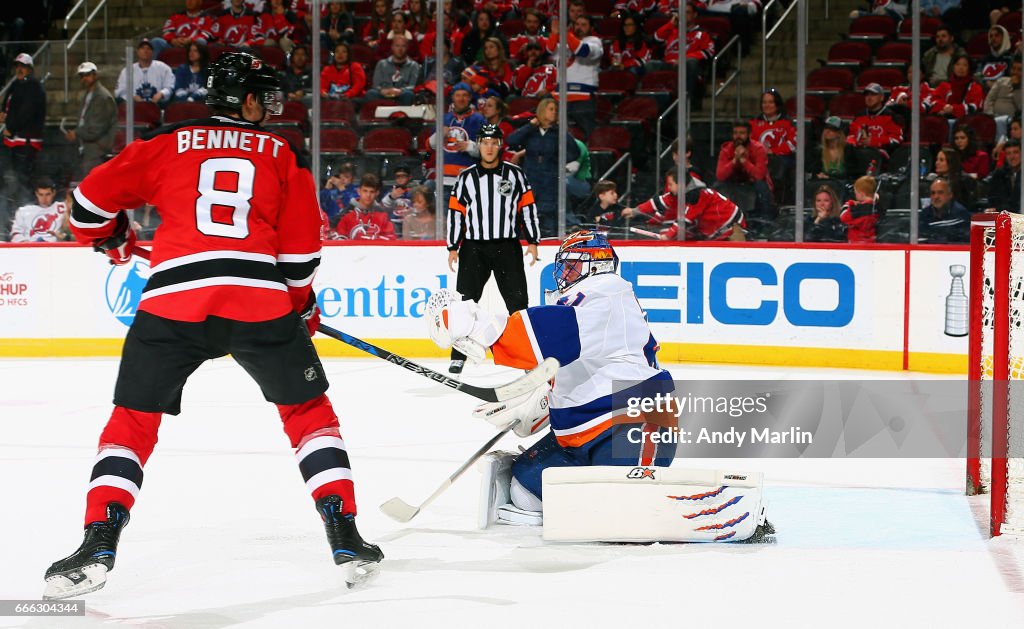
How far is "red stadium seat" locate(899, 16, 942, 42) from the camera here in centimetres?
805

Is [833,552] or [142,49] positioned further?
[142,49]

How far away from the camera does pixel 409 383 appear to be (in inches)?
288

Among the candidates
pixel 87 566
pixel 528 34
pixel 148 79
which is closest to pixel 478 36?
pixel 528 34

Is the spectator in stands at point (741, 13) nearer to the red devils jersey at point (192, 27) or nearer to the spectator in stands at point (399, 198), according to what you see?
the spectator in stands at point (399, 198)

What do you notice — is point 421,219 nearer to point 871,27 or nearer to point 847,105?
point 847,105

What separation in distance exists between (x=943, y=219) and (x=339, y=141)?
3955 millimetres

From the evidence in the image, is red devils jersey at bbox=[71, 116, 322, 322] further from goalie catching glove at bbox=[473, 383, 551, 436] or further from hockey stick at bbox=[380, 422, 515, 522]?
hockey stick at bbox=[380, 422, 515, 522]

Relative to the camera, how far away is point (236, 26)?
9.73 meters

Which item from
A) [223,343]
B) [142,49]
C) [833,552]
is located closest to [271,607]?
[223,343]

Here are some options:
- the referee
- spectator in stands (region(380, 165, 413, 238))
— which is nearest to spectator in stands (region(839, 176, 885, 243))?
the referee

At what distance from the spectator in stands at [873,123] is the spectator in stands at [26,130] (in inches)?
211

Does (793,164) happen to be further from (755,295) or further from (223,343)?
(223,343)

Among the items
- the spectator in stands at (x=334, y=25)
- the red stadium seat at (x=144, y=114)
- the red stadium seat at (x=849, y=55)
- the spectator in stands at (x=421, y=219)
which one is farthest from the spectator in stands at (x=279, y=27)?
the red stadium seat at (x=849, y=55)

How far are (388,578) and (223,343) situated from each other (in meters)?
0.69
